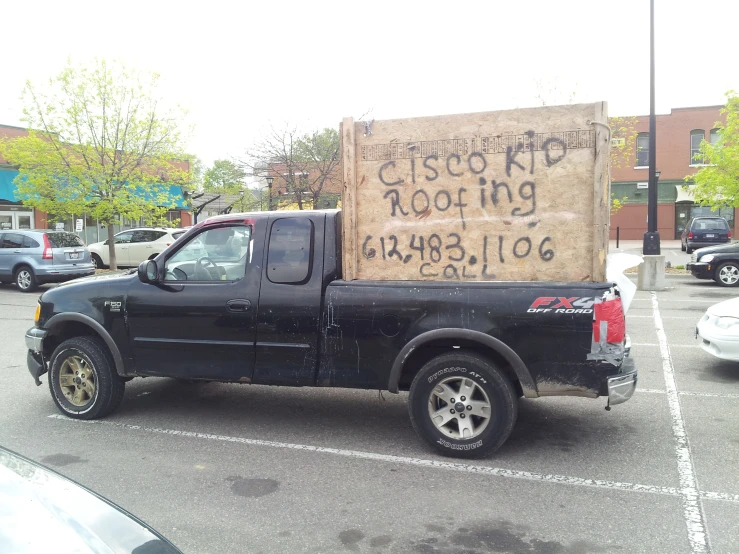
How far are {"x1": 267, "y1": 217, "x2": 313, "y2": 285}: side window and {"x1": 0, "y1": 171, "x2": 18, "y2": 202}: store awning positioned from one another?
79.0 feet

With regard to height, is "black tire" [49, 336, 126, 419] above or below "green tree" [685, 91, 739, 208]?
below

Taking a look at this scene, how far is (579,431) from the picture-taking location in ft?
17.7

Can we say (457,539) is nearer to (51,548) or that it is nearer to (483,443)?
(483,443)

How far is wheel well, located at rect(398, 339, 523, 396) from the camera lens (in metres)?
4.81

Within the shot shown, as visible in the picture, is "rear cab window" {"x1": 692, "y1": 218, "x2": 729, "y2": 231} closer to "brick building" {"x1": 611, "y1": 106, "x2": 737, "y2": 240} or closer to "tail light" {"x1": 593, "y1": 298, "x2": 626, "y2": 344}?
"brick building" {"x1": 611, "y1": 106, "x2": 737, "y2": 240}

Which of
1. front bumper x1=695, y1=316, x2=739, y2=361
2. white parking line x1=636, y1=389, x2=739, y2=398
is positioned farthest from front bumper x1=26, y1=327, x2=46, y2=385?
front bumper x1=695, y1=316, x2=739, y2=361

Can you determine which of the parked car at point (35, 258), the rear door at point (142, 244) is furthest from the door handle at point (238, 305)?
the rear door at point (142, 244)

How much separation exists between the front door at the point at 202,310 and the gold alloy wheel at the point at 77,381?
1.89 feet

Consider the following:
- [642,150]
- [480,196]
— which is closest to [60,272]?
[480,196]

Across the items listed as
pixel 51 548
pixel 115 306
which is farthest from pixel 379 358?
pixel 51 548

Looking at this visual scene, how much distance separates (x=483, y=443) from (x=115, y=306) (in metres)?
3.42

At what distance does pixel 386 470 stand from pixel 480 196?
87.3 inches

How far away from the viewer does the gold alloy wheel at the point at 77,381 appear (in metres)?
5.82

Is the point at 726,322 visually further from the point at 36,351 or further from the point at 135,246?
the point at 135,246
